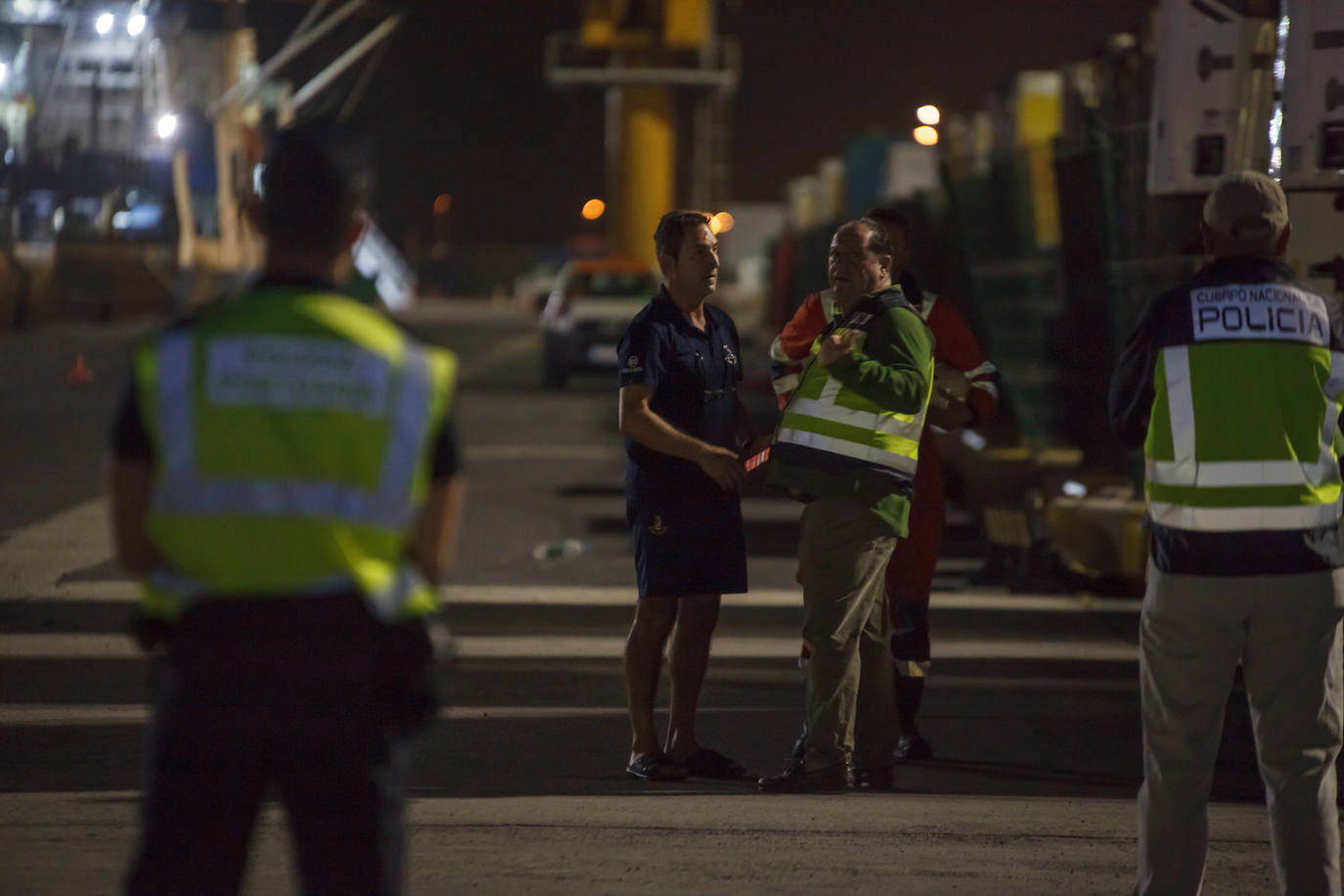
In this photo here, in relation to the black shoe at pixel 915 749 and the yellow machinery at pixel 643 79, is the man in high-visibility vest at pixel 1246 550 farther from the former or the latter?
the yellow machinery at pixel 643 79

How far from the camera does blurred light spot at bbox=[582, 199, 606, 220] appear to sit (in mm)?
128500

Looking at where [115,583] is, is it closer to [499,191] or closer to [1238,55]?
[1238,55]

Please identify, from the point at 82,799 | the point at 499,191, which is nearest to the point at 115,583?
the point at 82,799

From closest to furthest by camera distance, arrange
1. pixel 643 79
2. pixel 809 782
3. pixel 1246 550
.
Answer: pixel 1246 550 < pixel 809 782 < pixel 643 79

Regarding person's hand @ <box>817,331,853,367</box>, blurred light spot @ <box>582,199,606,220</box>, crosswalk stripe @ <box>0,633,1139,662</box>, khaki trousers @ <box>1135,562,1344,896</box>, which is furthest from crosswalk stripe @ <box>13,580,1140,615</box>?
blurred light spot @ <box>582,199,606,220</box>

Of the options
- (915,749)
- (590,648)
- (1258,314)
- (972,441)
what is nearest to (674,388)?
(915,749)

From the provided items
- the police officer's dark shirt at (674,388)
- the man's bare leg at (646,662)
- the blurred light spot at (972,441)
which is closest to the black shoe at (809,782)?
the man's bare leg at (646,662)

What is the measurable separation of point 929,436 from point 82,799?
2999mm

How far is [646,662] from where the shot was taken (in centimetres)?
698

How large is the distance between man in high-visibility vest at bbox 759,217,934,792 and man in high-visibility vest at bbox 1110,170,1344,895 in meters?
1.67

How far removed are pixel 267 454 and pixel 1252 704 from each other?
8.47 ft

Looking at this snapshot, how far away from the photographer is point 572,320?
100ft

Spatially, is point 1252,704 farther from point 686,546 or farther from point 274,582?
point 274,582

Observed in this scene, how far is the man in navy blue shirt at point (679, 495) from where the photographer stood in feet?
22.5
